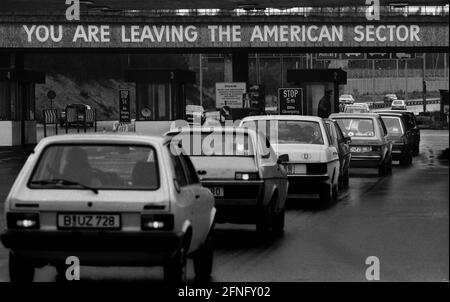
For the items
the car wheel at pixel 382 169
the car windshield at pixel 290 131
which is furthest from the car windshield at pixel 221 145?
the car wheel at pixel 382 169

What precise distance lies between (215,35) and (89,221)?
3495 centimetres

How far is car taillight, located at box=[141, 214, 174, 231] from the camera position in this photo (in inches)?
387

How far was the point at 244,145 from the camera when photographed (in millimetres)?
15789

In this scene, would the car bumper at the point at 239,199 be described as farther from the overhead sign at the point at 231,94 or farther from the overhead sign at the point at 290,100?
the overhead sign at the point at 290,100

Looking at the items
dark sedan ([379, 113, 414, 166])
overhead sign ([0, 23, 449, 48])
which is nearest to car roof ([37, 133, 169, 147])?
dark sedan ([379, 113, 414, 166])

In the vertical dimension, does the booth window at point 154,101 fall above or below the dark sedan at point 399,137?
above

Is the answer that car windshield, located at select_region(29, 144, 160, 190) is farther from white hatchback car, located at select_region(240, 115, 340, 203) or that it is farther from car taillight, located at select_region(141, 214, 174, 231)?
white hatchback car, located at select_region(240, 115, 340, 203)

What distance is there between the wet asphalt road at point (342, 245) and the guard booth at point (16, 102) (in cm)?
2475

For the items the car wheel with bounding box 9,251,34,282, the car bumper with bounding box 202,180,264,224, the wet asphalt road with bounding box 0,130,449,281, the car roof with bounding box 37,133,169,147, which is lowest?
the wet asphalt road with bounding box 0,130,449,281

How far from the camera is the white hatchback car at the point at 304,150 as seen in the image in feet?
66.5

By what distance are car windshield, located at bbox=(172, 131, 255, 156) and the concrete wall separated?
110168mm

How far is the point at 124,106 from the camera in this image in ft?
187

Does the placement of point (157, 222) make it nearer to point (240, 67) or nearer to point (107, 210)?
point (107, 210)
